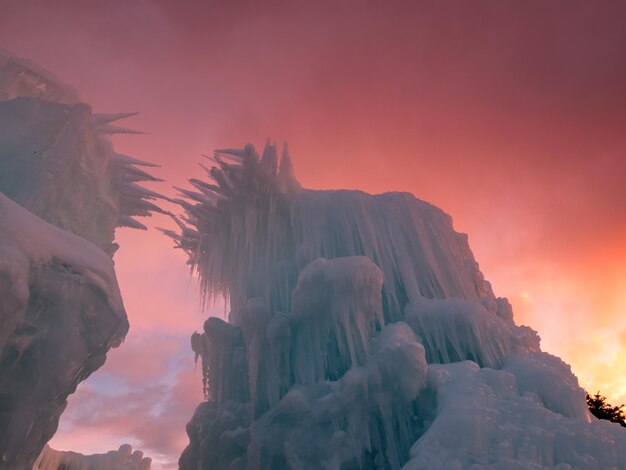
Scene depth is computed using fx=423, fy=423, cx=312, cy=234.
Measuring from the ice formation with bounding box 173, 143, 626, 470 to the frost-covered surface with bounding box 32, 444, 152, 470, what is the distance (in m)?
13.3

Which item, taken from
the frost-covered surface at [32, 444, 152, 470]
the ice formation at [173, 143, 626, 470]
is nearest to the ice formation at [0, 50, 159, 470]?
the ice formation at [173, 143, 626, 470]

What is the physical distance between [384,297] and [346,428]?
13.4 ft

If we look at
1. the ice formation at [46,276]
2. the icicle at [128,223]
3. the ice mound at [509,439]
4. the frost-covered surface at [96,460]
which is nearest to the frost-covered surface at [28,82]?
the ice formation at [46,276]

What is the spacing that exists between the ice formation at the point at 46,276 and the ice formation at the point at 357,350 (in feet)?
12.2

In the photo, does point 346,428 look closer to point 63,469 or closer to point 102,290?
point 102,290

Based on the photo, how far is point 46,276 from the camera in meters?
7.73

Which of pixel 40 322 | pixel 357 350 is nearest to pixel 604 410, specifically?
pixel 357 350

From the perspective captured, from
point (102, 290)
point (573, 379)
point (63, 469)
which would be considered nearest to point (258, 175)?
point (102, 290)

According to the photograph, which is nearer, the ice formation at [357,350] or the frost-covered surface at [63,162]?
the ice formation at [357,350]

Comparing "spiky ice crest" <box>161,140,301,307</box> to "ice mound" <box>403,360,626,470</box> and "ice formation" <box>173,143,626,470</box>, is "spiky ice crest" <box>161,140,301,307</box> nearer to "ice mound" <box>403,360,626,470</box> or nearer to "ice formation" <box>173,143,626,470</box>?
"ice formation" <box>173,143,626,470</box>

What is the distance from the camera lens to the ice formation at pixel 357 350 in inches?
304

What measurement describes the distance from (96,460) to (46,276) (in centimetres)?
2143

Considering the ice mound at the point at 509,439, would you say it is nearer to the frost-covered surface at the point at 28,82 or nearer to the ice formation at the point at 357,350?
the ice formation at the point at 357,350

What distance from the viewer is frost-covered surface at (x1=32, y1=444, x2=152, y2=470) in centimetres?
2092
